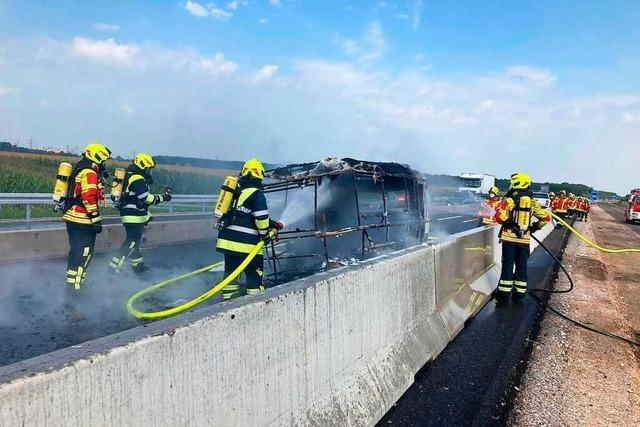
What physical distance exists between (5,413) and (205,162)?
129 ft

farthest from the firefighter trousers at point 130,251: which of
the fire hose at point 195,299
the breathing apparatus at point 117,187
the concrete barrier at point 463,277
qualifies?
the concrete barrier at point 463,277

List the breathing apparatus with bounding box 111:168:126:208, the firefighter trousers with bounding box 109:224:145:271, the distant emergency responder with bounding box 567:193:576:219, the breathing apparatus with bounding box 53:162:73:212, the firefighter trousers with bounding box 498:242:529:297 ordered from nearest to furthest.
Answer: the breathing apparatus with bounding box 53:162:73:212 < the firefighter trousers with bounding box 498:242:529:297 < the firefighter trousers with bounding box 109:224:145:271 < the breathing apparatus with bounding box 111:168:126:208 < the distant emergency responder with bounding box 567:193:576:219

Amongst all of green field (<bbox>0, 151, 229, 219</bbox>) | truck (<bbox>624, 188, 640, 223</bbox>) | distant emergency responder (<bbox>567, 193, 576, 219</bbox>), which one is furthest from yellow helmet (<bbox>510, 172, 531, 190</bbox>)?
truck (<bbox>624, 188, 640, 223</bbox>)

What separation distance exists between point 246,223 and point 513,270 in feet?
15.8

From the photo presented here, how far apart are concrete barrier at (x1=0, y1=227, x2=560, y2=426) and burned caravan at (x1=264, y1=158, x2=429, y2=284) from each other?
2.56 metres

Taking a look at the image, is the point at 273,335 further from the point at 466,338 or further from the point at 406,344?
the point at 466,338

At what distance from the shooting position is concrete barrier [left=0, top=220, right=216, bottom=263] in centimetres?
948

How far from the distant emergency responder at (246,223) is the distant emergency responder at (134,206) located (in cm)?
299

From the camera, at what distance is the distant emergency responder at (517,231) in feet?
27.4

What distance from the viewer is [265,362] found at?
9.46ft

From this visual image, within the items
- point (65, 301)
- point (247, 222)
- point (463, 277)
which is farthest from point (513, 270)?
point (65, 301)

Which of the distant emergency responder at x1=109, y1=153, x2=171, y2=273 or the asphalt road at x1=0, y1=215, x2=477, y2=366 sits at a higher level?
the distant emergency responder at x1=109, y1=153, x2=171, y2=273

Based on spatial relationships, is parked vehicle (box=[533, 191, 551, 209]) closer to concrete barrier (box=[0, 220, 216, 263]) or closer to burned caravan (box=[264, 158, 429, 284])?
concrete barrier (box=[0, 220, 216, 263])

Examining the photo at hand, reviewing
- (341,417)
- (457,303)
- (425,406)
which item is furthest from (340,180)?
(341,417)
